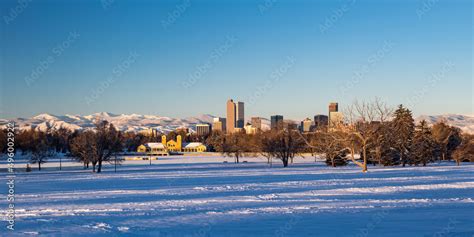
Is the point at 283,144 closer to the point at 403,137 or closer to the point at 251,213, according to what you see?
the point at 403,137

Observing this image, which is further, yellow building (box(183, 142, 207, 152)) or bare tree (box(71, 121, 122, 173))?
yellow building (box(183, 142, 207, 152))

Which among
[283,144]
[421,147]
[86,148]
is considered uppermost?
[283,144]

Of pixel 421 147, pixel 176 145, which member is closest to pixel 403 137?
pixel 421 147

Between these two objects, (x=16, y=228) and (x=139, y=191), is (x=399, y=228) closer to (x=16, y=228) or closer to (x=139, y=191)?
(x=16, y=228)

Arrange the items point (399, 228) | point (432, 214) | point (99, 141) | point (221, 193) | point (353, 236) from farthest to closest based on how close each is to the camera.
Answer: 1. point (99, 141)
2. point (221, 193)
3. point (432, 214)
4. point (399, 228)
5. point (353, 236)

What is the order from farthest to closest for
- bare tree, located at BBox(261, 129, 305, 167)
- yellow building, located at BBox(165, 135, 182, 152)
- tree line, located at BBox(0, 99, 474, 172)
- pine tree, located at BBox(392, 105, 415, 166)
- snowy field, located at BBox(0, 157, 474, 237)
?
yellow building, located at BBox(165, 135, 182, 152)
bare tree, located at BBox(261, 129, 305, 167)
pine tree, located at BBox(392, 105, 415, 166)
tree line, located at BBox(0, 99, 474, 172)
snowy field, located at BBox(0, 157, 474, 237)

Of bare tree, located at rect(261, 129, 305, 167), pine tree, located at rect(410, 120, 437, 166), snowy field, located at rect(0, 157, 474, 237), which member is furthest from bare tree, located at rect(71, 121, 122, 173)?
pine tree, located at rect(410, 120, 437, 166)

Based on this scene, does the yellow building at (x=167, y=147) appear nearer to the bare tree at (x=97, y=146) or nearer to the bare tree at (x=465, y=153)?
the bare tree at (x=465, y=153)

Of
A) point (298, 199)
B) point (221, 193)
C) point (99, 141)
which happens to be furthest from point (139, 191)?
point (99, 141)

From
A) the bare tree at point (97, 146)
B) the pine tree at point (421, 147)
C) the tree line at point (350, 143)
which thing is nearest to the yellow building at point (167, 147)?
the tree line at point (350, 143)

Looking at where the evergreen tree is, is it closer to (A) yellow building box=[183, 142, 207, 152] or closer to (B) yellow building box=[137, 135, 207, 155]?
(A) yellow building box=[183, 142, 207, 152]

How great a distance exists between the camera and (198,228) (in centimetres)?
1480

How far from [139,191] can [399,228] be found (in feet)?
54.4

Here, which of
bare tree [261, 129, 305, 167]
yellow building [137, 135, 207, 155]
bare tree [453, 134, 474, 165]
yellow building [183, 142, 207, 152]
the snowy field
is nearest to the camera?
the snowy field
